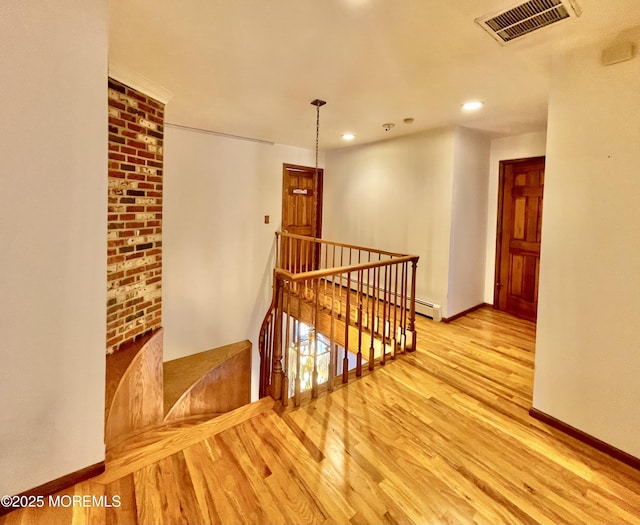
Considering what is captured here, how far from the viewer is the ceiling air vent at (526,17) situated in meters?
1.52

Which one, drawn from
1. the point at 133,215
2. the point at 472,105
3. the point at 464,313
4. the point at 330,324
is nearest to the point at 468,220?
the point at 464,313

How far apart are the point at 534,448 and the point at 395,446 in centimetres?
79

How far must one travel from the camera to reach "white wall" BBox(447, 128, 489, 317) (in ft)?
12.1

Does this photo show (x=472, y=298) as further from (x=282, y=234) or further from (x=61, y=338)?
(x=61, y=338)

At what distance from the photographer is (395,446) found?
172cm

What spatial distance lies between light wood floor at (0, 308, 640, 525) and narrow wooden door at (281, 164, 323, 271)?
3.12 m

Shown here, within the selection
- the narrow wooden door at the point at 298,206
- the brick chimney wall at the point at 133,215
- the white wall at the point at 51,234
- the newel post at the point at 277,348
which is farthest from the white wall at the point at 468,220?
the white wall at the point at 51,234

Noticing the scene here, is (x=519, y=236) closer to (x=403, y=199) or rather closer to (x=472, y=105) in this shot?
(x=403, y=199)

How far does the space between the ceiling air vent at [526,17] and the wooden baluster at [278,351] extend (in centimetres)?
187

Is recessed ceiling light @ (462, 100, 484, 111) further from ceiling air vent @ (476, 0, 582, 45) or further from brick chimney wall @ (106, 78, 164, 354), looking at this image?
brick chimney wall @ (106, 78, 164, 354)

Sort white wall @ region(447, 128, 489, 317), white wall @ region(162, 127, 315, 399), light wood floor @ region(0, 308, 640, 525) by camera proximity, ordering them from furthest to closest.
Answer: white wall @ region(162, 127, 315, 399)
white wall @ region(447, 128, 489, 317)
light wood floor @ region(0, 308, 640, 525)

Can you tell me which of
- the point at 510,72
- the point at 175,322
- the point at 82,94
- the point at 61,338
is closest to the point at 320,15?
the point at 82,94

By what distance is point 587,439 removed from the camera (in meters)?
1.79

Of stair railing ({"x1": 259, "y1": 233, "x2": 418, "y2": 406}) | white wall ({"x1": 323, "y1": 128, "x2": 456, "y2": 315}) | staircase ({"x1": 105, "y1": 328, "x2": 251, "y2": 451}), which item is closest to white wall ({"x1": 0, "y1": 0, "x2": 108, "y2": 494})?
staircase ({"x1": 105, "y1": 328, "x2": 251, "y2": 451})
